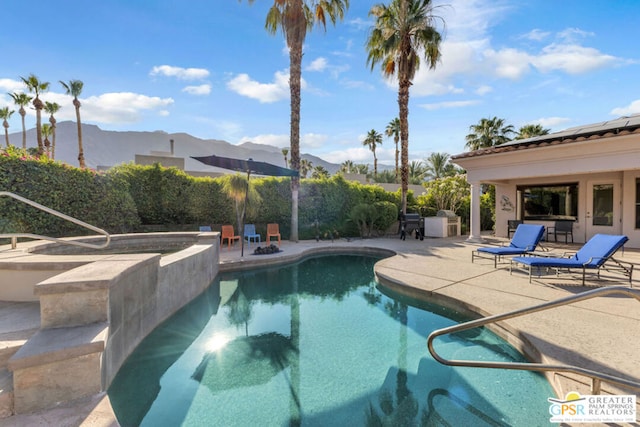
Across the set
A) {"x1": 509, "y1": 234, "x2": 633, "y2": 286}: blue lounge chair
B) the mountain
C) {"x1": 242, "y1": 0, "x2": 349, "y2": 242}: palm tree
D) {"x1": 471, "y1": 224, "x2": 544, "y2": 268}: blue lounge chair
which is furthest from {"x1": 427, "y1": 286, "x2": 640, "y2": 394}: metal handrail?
the mountain

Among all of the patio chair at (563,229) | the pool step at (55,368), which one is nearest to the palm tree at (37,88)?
the pool step at (55,368)

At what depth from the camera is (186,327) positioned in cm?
455

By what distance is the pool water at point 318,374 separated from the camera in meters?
2.60

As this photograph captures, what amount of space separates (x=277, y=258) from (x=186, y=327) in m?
4.52

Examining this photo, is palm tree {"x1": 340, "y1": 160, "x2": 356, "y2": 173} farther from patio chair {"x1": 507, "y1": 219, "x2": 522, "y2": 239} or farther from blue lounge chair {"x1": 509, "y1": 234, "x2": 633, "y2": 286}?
blue lounge chair {"x1": 509, "y1": 234, "x2": 633, "y2": 286}

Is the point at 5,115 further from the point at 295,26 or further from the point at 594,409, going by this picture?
the point at 594,409

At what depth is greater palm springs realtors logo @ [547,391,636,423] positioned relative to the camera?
212cm

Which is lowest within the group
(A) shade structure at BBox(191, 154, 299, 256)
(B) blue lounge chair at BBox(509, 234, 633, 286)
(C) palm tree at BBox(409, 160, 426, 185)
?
(B) blue lounge chair at BBox(509, 234, 633, 286)

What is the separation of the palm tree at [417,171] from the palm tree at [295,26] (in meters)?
24.0

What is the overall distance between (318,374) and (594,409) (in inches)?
93.8

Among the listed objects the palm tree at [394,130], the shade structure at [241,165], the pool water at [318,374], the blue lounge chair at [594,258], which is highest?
the palm tree at [394,130]

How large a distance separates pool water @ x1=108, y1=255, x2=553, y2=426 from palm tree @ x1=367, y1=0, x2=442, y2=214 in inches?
414

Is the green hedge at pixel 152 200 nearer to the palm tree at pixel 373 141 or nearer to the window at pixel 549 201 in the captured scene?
the window at pixel 549 201

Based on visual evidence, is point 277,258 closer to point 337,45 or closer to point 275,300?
point 275,300
